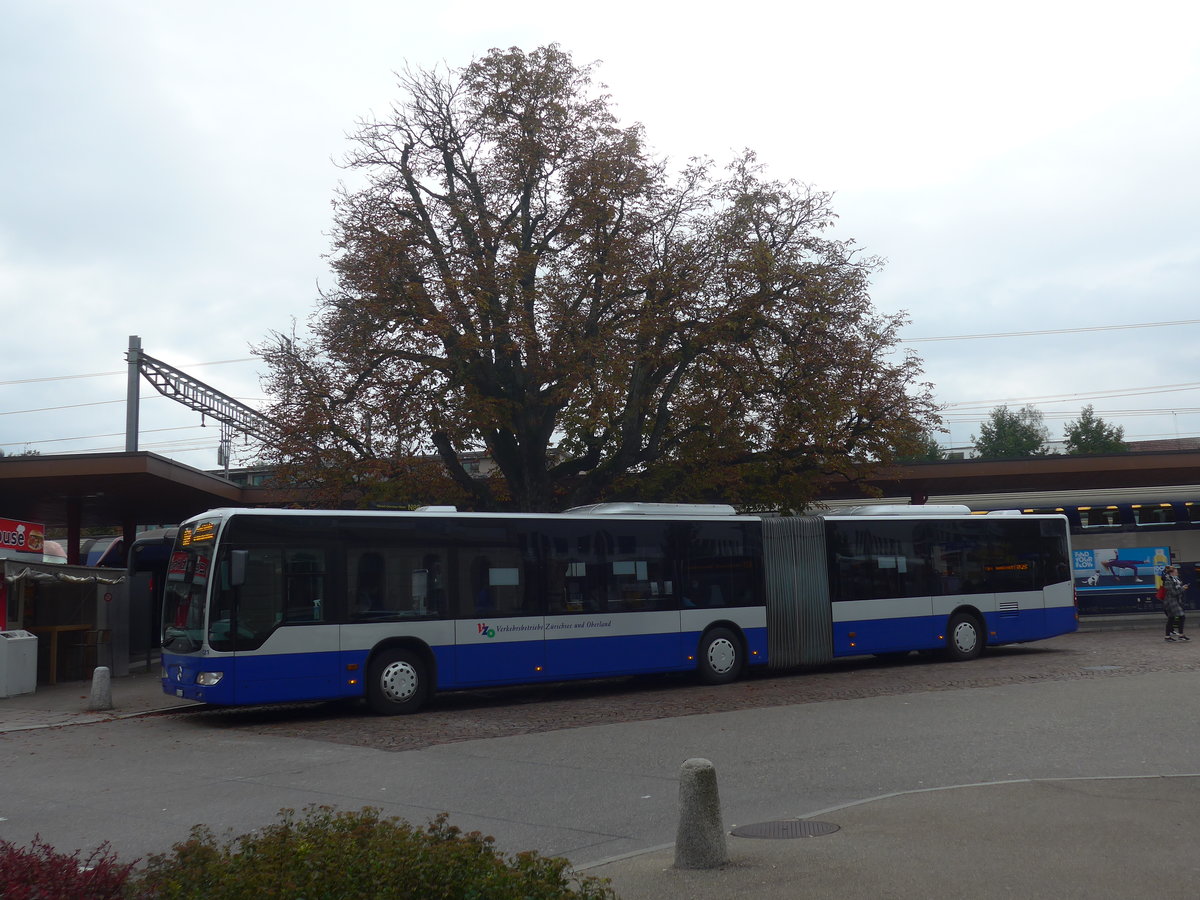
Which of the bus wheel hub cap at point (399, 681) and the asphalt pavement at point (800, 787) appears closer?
the asphalt pavement at point (800, 787)

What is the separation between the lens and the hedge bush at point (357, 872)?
15.7 feet

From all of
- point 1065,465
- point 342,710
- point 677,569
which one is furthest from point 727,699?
point 1065,465

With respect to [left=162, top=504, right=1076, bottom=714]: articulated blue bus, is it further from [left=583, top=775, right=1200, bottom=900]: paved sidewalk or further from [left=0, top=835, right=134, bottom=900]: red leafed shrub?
[left=0, top=835, right=134, bottom=900]: red leafed shrub

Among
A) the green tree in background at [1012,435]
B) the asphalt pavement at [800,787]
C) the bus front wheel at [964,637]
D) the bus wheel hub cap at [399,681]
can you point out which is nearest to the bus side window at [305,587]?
the bus wheel hub cap at [399,681]

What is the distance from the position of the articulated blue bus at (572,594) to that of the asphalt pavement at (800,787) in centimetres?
166

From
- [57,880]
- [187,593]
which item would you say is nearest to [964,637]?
[187,593]

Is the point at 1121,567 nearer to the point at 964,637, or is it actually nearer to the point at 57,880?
the point at 964,637

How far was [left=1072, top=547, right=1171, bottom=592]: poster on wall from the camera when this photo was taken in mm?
31281

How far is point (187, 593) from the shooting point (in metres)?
15.2

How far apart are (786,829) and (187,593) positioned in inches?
406

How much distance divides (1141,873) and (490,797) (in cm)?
529

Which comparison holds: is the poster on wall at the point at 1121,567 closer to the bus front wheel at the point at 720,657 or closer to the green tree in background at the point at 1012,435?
the bus front wheel at the point at 720,657

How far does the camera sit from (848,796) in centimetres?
916

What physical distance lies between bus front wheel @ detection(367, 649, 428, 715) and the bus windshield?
2475mm
